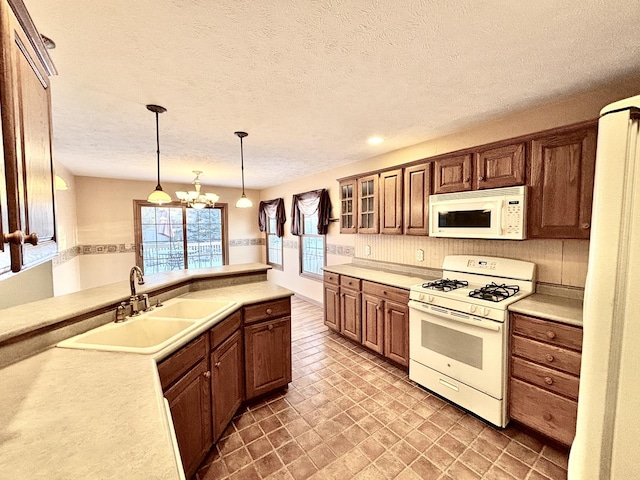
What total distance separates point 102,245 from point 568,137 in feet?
22.0

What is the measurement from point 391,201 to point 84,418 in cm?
297

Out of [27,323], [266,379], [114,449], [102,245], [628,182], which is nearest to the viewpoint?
[114,449]

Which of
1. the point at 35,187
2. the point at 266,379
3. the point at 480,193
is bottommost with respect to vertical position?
the point at 266,379

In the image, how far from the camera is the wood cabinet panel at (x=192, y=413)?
4.72 ft

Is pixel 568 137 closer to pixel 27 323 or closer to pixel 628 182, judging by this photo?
pixel 628 182

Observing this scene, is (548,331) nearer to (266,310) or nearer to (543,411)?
(543,411)

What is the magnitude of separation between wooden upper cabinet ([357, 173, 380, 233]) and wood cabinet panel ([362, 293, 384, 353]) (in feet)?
2.83

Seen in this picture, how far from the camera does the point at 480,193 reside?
2.37 m

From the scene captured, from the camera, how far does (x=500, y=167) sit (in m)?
2.27


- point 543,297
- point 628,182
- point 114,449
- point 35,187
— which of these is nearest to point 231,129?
point 35,187

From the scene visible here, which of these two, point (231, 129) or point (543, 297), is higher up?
point (231, 129)

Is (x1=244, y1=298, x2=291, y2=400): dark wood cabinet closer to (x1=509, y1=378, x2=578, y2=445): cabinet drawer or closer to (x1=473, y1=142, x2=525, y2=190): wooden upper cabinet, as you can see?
(x1=509, y1=378, x2=578, y2=445): cabinet drawer

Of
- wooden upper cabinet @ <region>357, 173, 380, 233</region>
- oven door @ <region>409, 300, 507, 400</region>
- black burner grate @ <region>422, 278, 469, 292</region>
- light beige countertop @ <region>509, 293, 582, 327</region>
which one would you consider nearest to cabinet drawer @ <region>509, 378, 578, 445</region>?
oven door @ <region>409, 300, 507, 400</region>

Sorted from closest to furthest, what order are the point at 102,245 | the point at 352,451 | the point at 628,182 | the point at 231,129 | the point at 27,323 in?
1. the point at 628,182
2. the point at 27,323
3. the point at 352,451
4. the point at 231,129
5. the point at 102,245
